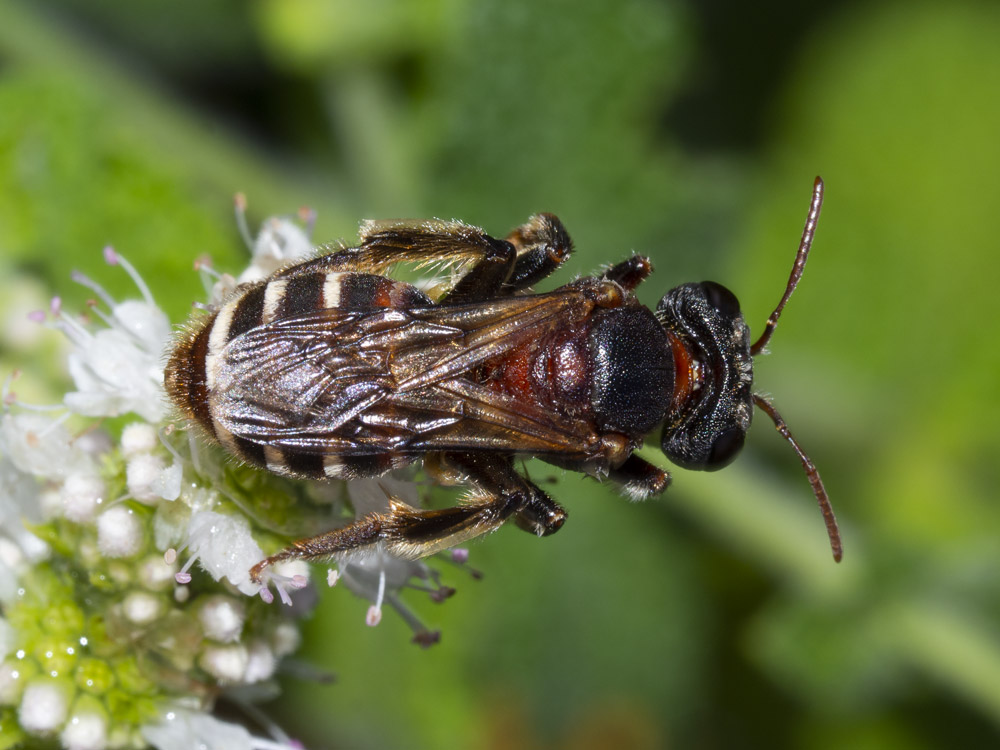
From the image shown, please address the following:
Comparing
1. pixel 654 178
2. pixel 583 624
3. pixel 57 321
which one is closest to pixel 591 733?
pixel 583 624

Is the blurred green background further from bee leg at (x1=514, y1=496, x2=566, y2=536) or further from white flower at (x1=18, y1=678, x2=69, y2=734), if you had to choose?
bee leg at (x1=514, y1=496, x2=566, y2=536)

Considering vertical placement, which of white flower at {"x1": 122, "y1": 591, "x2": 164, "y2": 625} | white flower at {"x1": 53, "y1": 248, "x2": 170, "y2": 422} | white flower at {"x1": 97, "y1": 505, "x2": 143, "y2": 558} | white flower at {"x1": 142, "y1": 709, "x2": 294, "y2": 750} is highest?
white flower at {"x1": 53, "y1": 248, "x2": 170, "y2": 422}

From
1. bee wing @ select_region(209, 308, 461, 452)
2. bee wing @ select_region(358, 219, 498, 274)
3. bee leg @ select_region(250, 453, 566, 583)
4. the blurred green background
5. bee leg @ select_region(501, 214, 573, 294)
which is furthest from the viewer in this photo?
the blurred green background

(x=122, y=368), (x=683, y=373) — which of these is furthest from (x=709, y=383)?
(x=122, y=368)

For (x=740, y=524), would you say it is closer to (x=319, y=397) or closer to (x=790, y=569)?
Result: (x=790, y=569)

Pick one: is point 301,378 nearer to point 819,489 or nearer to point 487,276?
point 487,276

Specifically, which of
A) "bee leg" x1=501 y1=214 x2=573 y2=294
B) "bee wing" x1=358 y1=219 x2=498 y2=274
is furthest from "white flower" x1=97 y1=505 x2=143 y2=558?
"bee leg" x1=501 y1=214 x2=573 y2=294
